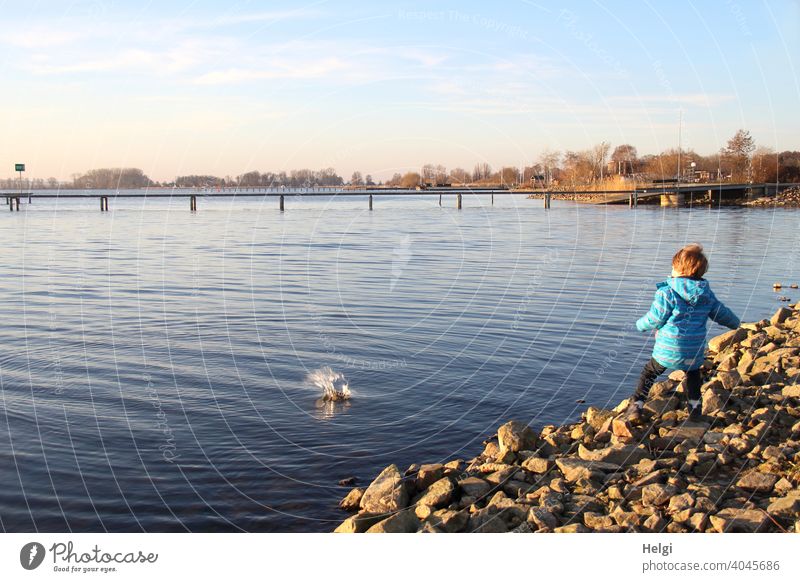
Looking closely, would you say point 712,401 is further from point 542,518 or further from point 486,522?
point 486,522

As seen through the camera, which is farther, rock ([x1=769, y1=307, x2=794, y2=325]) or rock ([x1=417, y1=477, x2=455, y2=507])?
rock ([x1=769, y1=307, x2=794, y2=325])

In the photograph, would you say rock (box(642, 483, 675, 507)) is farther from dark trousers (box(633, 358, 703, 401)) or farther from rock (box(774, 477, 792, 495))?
dark trousers (box(633, 358, 703, 401))

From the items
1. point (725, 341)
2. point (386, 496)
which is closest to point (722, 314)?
point (386, 496)

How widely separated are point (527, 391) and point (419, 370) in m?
2.53

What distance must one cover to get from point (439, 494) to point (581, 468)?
159 cm

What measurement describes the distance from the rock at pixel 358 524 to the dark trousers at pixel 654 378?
13.1 feet

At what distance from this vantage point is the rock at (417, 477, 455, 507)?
25.9 feet

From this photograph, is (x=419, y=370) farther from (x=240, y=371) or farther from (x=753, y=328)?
(x=753, y=328)

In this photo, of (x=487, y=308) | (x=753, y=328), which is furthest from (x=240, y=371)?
(x=753, y=328)

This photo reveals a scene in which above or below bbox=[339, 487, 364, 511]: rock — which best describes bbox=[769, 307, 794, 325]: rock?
above

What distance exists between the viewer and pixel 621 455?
26.9 ft

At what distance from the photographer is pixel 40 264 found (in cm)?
3494

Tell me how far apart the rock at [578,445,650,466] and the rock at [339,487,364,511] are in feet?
9.04

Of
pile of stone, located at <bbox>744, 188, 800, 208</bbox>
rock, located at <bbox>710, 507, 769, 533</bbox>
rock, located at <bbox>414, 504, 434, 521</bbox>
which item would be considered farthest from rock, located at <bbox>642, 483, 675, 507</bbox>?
pile of stone, located at <bbox>744, 188, 800, 208</bbox>
